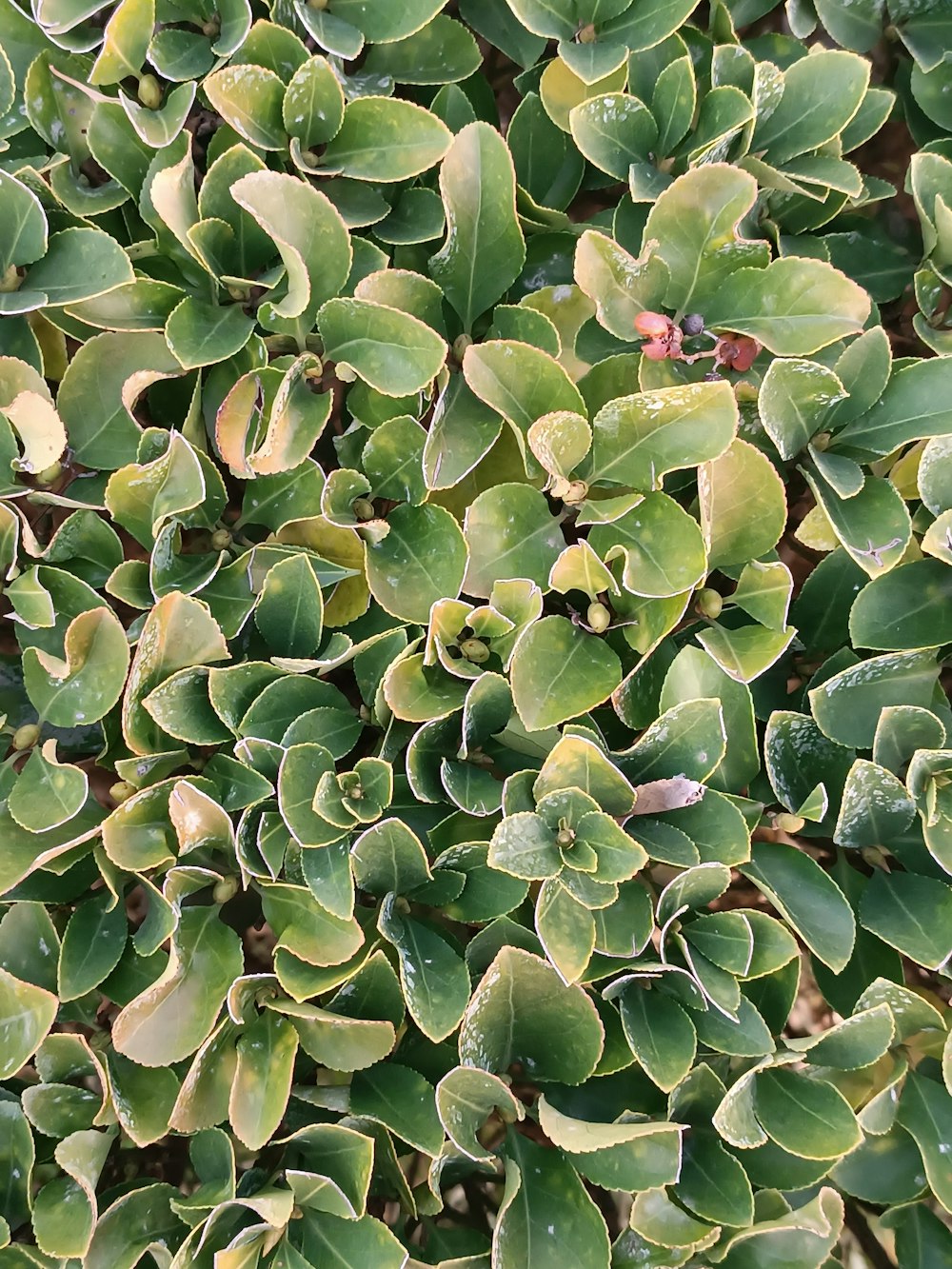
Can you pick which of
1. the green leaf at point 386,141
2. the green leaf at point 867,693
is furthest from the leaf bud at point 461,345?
the green leaf at point 867,693

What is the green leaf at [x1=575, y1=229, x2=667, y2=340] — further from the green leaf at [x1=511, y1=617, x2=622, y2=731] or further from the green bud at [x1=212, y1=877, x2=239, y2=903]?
the green bud at [x1=212, y1=877, x2=239, y2=903]

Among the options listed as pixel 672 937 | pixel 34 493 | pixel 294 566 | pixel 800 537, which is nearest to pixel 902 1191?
pixel 672 937

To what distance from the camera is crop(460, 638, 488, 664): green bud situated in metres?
0.59

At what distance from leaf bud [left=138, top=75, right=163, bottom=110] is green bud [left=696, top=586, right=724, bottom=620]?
0.49 meters

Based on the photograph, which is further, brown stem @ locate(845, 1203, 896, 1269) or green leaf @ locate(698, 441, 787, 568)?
brown stem @ locate(845, 1203, 896, 1269)

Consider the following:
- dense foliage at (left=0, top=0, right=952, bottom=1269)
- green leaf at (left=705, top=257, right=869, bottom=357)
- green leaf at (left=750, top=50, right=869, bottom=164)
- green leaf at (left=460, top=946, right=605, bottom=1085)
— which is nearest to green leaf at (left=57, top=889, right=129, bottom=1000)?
dense foliage at (left=0, top=0, right=952, bottom=1269)

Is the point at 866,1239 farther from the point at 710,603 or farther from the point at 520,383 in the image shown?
the point at 520,383

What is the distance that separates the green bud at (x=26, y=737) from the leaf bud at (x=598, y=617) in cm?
37

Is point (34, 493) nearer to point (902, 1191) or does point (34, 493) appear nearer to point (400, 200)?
point (400, 200)

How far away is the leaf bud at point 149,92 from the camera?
62cm

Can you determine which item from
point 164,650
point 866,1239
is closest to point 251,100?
point 164,650

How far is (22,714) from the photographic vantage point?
0.63 meters

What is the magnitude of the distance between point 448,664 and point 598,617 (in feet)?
0.33

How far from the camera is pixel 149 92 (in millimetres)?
625
